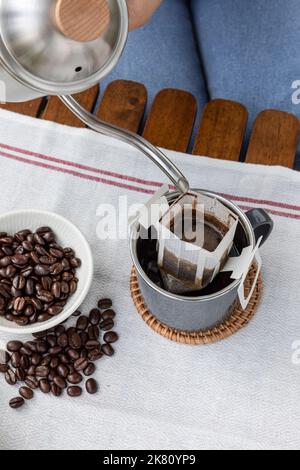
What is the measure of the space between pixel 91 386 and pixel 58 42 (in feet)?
1.27

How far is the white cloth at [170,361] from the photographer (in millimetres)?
699

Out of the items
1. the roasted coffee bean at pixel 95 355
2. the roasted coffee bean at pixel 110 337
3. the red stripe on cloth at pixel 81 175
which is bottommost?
the roasted coffee bean at pixel 95 355

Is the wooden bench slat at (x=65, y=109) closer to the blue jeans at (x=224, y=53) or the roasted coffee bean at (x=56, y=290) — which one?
the blue jeans at (x=224, y=53)

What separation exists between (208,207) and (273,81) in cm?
34

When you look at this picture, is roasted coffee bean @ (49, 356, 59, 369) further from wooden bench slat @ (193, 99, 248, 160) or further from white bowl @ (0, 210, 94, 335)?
wooden bench slat @ (193, 99, 248, 160)

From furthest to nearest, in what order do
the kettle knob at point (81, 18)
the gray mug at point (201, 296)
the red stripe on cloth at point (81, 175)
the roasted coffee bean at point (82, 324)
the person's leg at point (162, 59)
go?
the person's leg at point (162, 59) → the red stripe on cloth at point (81, 175) → the roasted coffee bean at point (82, 324) → the gray mug at point (201, 296) → the kettle knob at point (81, 18)

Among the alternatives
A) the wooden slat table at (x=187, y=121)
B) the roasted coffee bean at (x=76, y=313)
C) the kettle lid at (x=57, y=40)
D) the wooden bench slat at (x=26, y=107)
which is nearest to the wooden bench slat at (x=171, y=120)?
the wooden slat table at (x=187, y=121)

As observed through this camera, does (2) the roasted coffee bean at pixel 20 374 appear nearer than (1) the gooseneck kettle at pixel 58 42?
No

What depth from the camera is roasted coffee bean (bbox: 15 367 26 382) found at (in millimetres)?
720

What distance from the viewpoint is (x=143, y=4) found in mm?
754

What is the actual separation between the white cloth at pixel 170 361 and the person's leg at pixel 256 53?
15 cm

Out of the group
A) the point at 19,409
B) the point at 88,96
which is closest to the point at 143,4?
the point at 88,96

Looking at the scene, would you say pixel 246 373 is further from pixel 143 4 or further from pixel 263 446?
pixel 143 4
